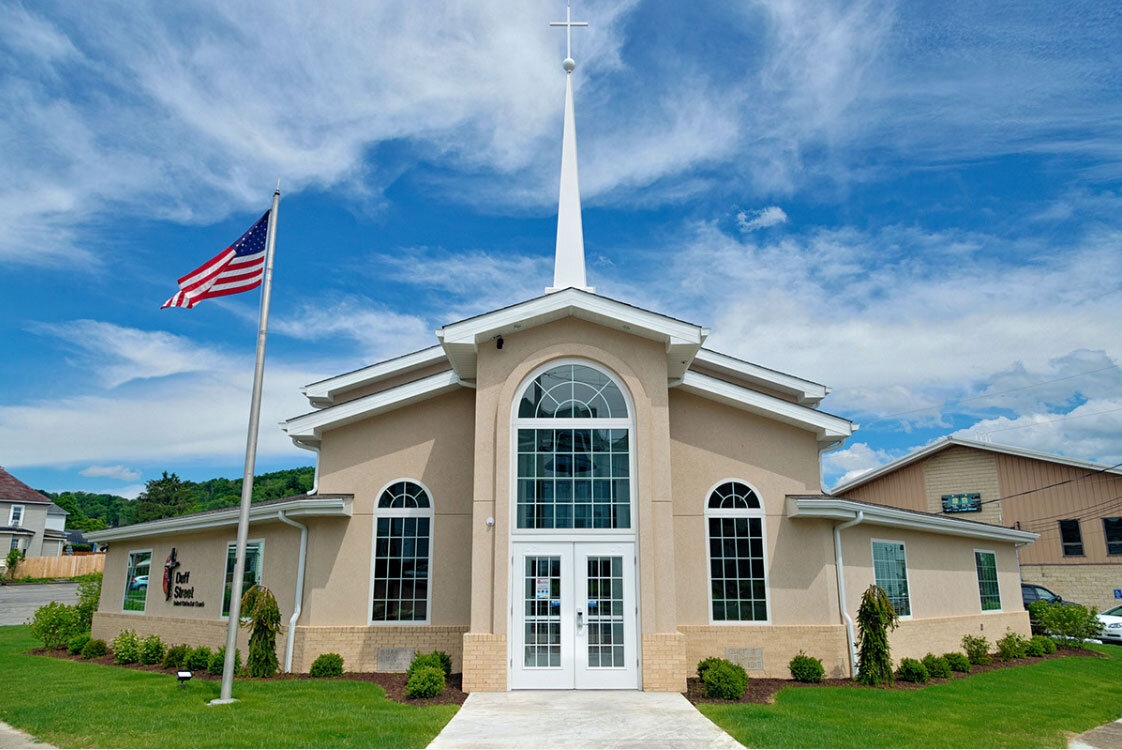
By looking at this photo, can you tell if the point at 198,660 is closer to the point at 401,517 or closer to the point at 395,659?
the point at 395,659

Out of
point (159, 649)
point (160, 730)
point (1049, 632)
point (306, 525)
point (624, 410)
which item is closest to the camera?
point (160, 730)

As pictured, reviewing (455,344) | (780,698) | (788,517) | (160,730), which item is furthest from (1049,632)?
(160,730)

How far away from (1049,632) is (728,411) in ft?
45.4

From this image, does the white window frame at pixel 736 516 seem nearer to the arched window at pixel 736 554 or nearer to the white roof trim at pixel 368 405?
the arched window at pixel 736 554

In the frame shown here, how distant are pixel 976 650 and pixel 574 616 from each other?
10.2 metres

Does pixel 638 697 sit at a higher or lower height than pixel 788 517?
lower

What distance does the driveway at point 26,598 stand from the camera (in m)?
30.7

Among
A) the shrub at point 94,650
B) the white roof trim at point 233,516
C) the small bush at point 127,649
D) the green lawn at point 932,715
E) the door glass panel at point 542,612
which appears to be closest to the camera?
the green lawn at point 932,715

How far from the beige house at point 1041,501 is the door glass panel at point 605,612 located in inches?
919

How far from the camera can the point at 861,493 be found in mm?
34469

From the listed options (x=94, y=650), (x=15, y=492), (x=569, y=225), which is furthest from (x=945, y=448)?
(x=15, y=492)

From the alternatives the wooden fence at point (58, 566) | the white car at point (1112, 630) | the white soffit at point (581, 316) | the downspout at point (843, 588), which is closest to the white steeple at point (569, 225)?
the white soffit at point (581, 316)

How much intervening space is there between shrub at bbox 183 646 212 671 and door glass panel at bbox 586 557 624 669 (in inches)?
308

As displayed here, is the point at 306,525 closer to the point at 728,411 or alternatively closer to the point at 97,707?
the point at 97,707
